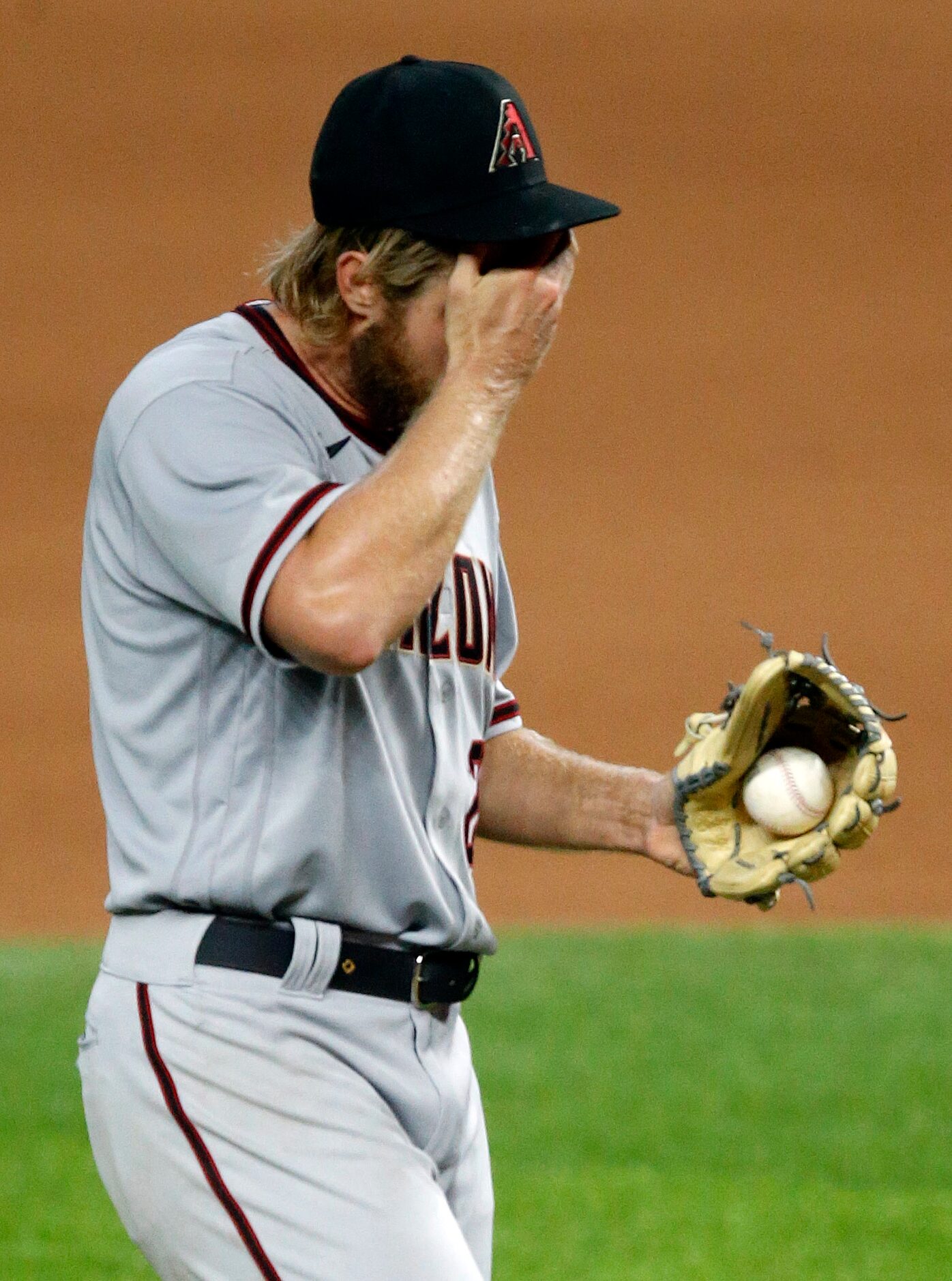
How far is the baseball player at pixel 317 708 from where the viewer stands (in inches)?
74.6

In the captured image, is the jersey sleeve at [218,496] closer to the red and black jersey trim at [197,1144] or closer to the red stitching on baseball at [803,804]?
the red and black jersey trim at [197,1144]

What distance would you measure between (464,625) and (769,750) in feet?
1.60

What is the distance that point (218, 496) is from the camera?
189 centimetres

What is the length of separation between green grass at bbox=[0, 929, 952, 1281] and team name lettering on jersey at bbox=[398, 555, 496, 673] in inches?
99.6

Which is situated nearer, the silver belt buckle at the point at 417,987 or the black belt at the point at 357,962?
the black belt at the point at 357,962

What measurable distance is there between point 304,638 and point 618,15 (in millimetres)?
11062

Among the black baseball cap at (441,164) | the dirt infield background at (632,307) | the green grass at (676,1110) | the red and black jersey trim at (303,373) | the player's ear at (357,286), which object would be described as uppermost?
the black baseball cap at (441,164)

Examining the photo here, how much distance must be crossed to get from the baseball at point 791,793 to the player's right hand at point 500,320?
67 cm

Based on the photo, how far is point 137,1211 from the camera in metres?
2.02

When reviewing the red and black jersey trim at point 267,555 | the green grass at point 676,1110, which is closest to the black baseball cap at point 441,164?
the red and black jersey trim at point 267,555

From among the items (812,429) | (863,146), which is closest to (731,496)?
(812,429)

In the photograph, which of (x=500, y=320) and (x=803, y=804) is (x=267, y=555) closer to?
(x=500, y=320)

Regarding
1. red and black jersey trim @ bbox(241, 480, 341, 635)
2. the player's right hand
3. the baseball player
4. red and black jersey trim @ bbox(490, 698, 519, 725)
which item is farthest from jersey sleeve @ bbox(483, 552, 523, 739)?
red and black jersey trim @ bbox(241, 480, 341, 635)

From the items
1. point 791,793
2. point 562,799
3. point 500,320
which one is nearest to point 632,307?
point 562,799
